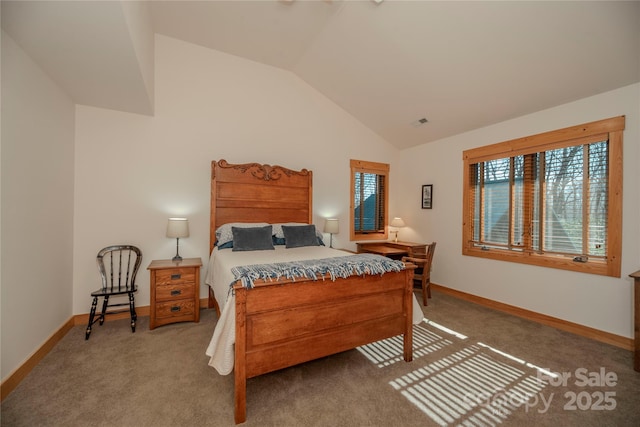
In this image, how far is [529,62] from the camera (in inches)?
103

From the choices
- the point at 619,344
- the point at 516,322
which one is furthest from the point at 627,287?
the point at 516,322

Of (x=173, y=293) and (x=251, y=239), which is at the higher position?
(x=251, y=239)

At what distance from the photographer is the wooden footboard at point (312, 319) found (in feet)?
5.34

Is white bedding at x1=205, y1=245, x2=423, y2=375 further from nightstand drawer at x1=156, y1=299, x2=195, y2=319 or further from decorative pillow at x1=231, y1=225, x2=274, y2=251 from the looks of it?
nightstand drawer at x1=156, y1=299, x2=195, y2=319

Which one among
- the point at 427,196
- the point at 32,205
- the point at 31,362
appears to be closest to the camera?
the point at 31,362

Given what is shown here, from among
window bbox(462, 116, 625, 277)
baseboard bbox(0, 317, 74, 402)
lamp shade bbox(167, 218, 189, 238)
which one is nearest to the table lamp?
lamp shade bbox(167, 218, 189, 238)

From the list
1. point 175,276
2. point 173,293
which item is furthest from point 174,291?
point 175,276

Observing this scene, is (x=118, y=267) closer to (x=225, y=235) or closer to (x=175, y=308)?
(x=175, y=308)

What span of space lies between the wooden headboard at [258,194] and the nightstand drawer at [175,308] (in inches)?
31.4

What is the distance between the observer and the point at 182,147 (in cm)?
340

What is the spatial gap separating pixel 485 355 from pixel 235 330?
88.6 inches

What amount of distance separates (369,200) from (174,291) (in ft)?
11.4

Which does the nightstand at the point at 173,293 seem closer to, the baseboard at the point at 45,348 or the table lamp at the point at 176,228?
the table lamp at the point at 176,228

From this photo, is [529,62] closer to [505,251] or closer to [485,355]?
[505,251]
